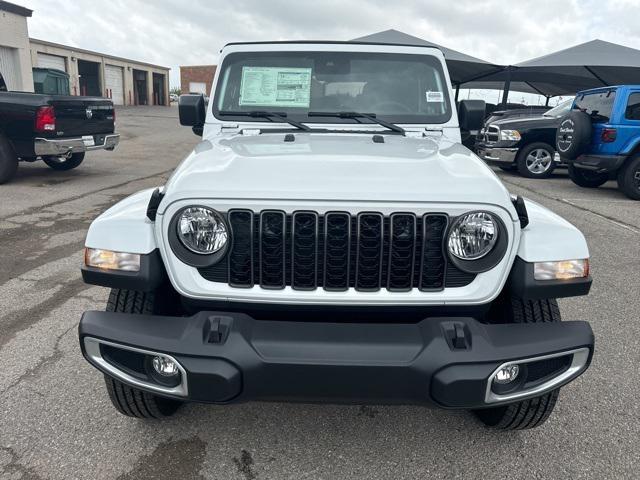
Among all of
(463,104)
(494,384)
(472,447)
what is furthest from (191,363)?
(463,104)

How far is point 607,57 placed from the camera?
1691 centimetres

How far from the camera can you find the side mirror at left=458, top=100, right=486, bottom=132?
10.7 ft

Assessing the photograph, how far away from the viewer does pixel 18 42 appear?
19.5 metres

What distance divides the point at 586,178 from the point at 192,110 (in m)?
8.63

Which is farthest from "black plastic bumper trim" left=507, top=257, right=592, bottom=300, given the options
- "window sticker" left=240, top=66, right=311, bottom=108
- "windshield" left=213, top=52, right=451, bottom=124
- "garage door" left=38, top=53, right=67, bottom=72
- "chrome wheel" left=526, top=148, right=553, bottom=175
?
"garage door" left=38, top=53, right=67, bottom=72

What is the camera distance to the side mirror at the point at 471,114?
3.27 meters

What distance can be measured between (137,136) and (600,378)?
1692 cm

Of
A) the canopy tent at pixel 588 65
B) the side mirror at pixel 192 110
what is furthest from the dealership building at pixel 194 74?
the side mirror at pixel 192 110

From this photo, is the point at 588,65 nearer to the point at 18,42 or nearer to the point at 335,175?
the point at 335,175

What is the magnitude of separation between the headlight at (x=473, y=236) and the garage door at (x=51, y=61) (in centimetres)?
3267

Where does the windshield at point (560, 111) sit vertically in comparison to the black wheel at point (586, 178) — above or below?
above

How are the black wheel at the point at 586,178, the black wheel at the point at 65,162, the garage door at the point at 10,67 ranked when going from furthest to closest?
the garage door at the point at 10,67 < the black wheel at the point at 65,162 < the black wheel at the point at 586,178

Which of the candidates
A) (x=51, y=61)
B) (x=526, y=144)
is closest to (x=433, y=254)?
(x=526, y=144)

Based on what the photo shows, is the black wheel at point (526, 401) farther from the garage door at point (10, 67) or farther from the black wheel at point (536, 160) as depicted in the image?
the garage door at point (10, 67)
